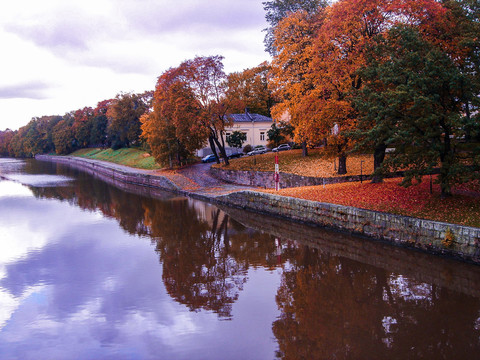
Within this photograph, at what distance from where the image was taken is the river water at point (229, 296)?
26.8 feet

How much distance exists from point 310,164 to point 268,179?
11.5ft

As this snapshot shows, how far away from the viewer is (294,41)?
90.3 feet

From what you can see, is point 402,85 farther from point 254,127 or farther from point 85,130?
point 85,130

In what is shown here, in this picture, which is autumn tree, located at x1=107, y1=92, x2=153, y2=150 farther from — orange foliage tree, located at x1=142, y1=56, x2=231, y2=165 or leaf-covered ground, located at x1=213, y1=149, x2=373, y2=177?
leaf-covered ground, located at x1=213, y1=149, x2=373, y2=177

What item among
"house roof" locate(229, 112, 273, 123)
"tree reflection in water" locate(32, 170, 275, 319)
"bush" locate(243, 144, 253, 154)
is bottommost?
"tree reflection in water" locate(32, 170, 275, 319)

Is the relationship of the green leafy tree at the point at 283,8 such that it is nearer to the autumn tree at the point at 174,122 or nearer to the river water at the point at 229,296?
the autumn tree at the point at 174,122

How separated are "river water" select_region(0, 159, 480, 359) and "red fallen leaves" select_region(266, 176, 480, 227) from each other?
1.63 m

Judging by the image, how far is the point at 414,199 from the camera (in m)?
15.5

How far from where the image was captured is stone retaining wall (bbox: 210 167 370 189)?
23000 millimetres

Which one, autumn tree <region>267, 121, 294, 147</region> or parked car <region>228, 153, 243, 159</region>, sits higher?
autumn tree <region>267, 121, 294, 147</region>

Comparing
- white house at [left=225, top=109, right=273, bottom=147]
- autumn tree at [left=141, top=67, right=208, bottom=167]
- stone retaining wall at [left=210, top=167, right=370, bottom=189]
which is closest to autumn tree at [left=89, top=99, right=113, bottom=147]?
white house at [left=225, top=109, right=273, bottom=147]

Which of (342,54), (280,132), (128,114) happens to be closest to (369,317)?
(342,54)

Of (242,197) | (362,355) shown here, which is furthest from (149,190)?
(362,355)

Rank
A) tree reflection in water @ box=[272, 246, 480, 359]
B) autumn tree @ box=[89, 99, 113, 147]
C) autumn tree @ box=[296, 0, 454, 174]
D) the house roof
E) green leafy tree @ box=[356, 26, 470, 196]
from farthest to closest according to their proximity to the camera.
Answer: autumn tree @ box=[89, 99, 113, 147]
the house roof
autumn tree @ box=[296, 0, 454, 174]
green leafy tree @ box=[356, 26, 470, 196]
tree reflection in water @ box=[272, 246, 480, 359]
